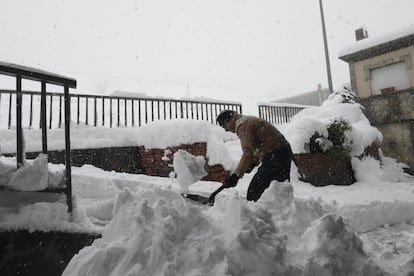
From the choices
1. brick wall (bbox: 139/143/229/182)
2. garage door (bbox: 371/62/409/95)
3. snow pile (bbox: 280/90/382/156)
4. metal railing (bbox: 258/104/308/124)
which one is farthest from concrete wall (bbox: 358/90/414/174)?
brick wall (bbox: 139/143/229/182)

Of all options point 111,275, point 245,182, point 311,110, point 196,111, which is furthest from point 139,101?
point 111,275

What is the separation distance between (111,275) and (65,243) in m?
0.73

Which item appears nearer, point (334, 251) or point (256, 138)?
point (334, 251)

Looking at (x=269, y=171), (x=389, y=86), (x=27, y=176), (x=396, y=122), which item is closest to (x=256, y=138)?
(x=269, y=171)

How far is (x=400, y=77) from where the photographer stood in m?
13.7

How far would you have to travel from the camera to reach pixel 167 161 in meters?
6.58

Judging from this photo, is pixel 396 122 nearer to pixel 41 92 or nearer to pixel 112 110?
pixel 112 110

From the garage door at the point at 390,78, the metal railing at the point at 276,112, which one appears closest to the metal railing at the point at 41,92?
the metal railing at the point at 276,112

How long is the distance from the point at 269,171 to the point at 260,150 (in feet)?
0.99

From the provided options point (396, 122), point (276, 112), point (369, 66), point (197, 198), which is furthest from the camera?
point (369, 66)

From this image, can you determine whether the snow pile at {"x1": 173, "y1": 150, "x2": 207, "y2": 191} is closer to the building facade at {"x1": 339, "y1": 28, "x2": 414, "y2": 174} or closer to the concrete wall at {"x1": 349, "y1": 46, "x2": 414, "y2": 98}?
the building facade at {"x1": 339, "y1": 28, "x2": 414, "y2": 174}

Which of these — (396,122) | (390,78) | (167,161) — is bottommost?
(167,161)

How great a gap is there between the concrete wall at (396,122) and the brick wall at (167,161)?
929 cm

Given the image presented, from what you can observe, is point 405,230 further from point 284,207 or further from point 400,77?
point 400,77
